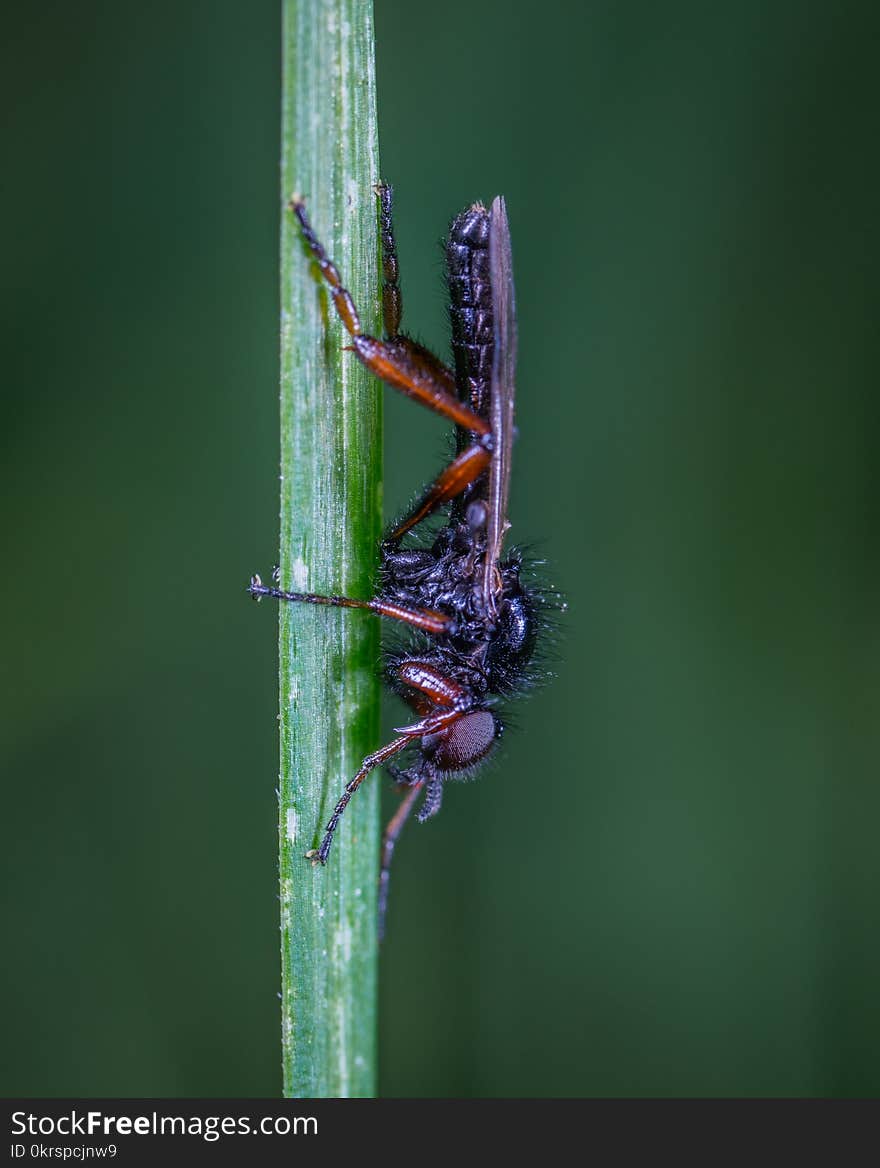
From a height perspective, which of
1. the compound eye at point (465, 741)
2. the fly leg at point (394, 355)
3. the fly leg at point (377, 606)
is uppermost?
the fly leg at point (394, 355)

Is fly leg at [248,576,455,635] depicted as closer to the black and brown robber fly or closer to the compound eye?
the black and brown robber fly

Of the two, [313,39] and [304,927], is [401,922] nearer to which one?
[304,927]

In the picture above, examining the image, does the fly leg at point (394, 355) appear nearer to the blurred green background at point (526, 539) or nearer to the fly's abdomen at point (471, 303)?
the fly's abdomen at point (471, 303)

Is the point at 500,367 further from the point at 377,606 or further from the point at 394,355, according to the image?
the point at 377,606

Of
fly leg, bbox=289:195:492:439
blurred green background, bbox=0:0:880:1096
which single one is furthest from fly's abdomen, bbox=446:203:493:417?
blurred green background, bbox=0:0:880:1096

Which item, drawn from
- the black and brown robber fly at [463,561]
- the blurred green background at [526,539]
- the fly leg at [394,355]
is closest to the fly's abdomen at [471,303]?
the black and brown robber fly at [463,561]

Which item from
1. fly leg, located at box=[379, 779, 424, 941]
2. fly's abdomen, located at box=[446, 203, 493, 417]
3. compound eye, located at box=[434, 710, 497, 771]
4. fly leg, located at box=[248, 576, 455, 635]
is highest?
fly's abdomen, located at box=[446, 203, 493, 417]
